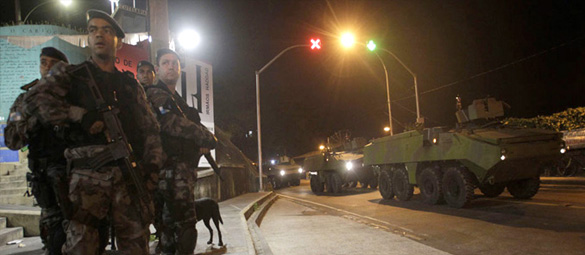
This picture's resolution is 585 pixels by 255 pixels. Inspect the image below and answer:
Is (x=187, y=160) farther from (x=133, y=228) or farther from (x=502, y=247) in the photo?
(x=502, y=247)

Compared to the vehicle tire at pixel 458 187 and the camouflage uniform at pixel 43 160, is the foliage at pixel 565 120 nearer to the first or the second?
the vehicle tire at pixel 458 187

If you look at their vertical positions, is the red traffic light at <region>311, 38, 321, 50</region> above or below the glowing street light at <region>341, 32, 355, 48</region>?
below

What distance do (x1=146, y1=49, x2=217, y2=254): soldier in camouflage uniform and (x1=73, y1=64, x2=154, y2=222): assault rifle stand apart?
3.80ft

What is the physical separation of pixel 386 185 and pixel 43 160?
38.9ft

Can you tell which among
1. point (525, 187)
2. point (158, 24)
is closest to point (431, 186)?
point (525, 187)

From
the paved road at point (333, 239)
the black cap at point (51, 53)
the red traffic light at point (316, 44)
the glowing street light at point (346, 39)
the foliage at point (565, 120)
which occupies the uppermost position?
the glowing street light at point (346, 39)

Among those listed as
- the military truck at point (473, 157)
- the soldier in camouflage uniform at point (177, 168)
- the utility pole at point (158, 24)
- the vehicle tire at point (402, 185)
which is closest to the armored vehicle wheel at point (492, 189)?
the military truck at point (473, 157)

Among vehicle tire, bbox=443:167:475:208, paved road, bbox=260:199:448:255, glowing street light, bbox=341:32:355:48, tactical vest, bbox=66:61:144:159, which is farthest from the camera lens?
glowing street light, bbox=341:32:355:48

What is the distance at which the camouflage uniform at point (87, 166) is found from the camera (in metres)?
2.39

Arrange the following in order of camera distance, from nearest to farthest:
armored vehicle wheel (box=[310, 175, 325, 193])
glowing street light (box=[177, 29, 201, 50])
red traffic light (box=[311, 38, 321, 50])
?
glowing street light (box=[177, 29, 201, 50]) → red traffic light (box=[311, 38, 321, 50]) → armored vehicle wheel (box=[310, 175, 325, 193])

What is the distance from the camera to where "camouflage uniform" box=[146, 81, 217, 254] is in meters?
3.78

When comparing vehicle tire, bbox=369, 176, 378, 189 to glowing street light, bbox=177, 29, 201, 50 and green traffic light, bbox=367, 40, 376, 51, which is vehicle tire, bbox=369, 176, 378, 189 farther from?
glowing street light, bbox=177, 29, 201, 50

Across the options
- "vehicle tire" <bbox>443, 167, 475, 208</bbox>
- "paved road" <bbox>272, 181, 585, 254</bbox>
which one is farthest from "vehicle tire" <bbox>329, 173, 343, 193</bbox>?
"vehicle tire" <bbox>443, 167, 475, 208</bbox>

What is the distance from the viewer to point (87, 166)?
244 centimetres
